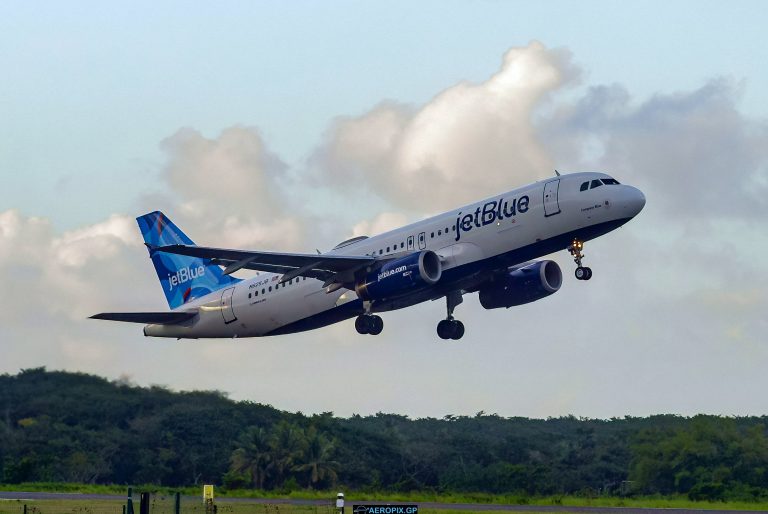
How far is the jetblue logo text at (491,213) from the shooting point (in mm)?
55562

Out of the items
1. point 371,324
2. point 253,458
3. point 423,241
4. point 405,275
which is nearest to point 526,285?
point 423,241

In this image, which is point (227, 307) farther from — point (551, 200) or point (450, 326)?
point (551, 200)

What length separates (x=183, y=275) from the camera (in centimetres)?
6944

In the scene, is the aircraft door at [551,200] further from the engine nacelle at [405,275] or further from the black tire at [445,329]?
the black tire at [445,329]

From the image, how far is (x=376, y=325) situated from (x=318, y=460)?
42.1ft

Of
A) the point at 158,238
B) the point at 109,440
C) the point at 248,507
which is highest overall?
the point at 158,238

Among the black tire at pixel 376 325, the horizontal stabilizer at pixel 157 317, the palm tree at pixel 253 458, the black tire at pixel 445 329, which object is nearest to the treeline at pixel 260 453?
the palm tree at pixel 253 458

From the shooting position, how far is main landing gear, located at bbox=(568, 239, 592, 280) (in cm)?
5481

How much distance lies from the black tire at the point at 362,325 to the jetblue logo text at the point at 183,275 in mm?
10875

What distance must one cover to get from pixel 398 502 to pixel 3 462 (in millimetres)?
20971

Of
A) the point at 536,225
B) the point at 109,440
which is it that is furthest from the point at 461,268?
the point at 109,440

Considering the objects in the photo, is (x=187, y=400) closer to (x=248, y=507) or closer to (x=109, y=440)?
(x=109, y=440)

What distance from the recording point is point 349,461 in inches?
2874

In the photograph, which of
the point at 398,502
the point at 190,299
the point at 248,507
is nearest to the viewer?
the point at 248,507
